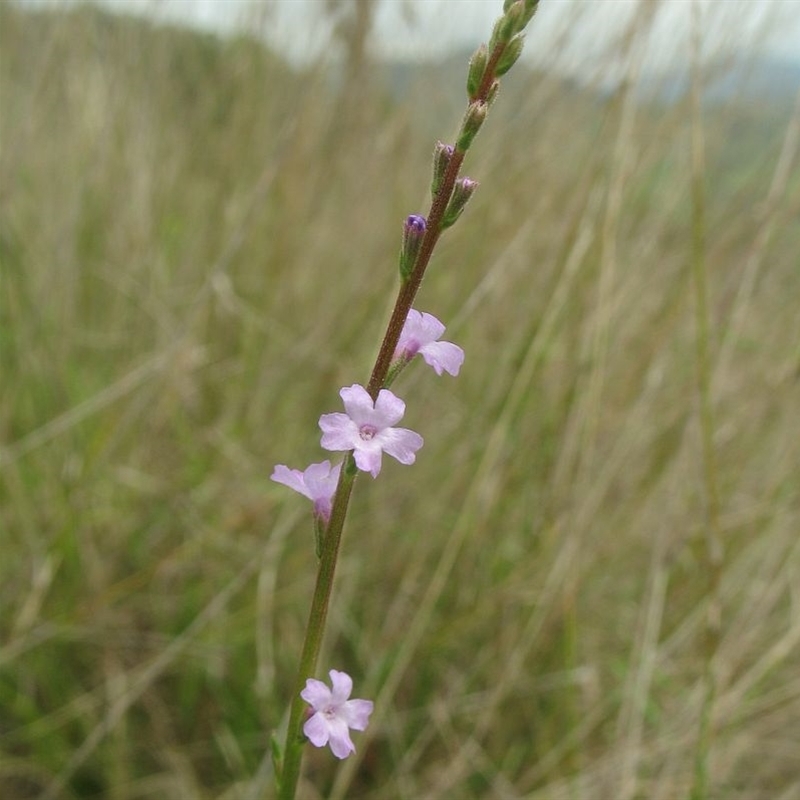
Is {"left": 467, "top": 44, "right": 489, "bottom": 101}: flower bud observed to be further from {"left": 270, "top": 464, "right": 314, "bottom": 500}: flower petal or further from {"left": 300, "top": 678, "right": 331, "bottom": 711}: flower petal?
{"left": 300, "top": 678, "right": 331, "bottom": 711}: flower petal

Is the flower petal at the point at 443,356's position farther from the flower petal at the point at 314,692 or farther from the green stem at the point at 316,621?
the flower petal at the point at 314,692

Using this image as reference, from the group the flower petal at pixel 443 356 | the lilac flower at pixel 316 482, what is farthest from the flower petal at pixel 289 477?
the flower petal at pixel 443 356

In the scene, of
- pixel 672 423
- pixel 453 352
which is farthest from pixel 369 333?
pixel 453 352

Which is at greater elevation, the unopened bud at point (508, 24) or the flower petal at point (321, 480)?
the unopened bud at point (508, 24)

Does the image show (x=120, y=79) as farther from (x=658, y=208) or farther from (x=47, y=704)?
(x=47, y=704)

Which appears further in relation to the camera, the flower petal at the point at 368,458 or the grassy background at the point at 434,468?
the grassy background at the point at 434,468
